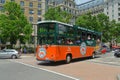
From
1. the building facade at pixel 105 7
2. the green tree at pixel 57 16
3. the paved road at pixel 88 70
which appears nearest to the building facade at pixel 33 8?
the green tree at pixel 57 16

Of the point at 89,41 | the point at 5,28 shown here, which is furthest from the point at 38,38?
the point at 5,28

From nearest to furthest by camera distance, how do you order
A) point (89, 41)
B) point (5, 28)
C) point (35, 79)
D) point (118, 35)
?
point (35, 79) < point (89, 41) < point (5, 28) < point (118, 35)

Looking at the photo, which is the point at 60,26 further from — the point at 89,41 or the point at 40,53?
the point at 89,41

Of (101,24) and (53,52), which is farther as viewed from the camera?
(101,24)

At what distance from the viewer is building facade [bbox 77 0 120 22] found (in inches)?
3989

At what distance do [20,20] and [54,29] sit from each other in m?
27.5

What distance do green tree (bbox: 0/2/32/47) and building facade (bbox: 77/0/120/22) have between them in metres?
61.9

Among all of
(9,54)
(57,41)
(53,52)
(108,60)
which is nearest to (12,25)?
(9,54)

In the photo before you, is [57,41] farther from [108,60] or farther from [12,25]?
[12,25]

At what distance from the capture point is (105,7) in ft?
365

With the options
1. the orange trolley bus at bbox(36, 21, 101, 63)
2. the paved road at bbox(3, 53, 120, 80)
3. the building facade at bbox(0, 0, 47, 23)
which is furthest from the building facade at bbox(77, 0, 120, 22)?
the paved road at bbox(3, 53, 120, 80)

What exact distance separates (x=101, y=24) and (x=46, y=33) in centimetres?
4321

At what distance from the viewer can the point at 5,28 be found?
44188 mm

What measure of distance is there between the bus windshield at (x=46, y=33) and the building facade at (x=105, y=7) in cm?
8346
